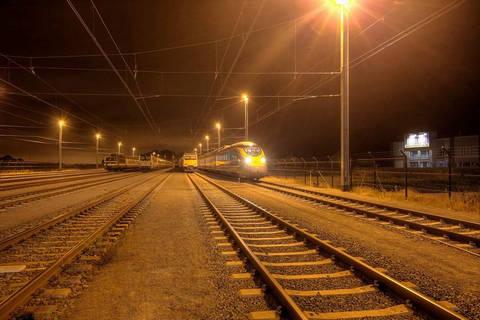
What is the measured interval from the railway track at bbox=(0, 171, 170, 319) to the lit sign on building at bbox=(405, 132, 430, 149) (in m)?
70.5

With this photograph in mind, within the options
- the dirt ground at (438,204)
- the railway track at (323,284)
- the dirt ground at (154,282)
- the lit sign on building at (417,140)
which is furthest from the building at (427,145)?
the dirt ground at (154,282)

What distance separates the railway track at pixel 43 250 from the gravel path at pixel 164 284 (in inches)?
25.9

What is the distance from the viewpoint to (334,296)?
4895 millimetres

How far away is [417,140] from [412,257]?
73933mm

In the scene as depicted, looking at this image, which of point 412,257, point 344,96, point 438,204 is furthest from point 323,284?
point 344,96

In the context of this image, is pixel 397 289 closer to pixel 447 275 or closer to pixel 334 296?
pixel 334 296

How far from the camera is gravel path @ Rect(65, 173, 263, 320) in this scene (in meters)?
4.46

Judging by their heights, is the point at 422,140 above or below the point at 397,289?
above

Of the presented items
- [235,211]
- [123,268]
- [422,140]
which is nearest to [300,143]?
[422,140]

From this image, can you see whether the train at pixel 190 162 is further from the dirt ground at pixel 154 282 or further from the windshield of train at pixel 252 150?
the dirt ground at pixel 154 282

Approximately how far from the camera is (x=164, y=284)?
18.0ft

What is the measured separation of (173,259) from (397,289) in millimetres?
3812

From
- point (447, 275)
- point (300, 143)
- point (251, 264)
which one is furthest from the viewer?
point (300, 143)

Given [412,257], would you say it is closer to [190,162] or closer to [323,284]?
[323,284]
